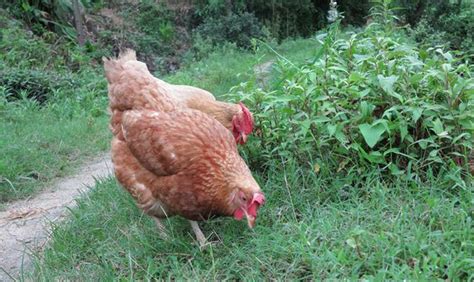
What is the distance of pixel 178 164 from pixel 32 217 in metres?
2.25

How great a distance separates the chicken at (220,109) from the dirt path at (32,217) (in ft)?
3.81

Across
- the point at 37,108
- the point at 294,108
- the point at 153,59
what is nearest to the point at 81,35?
the point at 153,59

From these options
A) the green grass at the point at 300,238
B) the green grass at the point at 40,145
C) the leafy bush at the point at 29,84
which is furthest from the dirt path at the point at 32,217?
the leafy bush at the point at 29,84

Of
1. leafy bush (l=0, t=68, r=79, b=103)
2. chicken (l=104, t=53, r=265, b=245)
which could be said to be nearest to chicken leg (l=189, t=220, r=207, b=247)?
chicken (l=104, t=53, r=265, b=245)

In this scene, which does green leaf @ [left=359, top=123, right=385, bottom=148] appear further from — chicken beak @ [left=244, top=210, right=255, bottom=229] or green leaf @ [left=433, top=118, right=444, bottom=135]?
Result: chicken beak @ [left=244, top=210, right=255, bottom=229]

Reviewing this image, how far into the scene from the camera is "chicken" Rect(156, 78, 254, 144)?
4688mm

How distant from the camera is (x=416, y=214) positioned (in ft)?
11.5

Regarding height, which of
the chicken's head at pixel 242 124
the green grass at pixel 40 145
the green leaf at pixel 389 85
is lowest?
the green grass at pixel 40 145

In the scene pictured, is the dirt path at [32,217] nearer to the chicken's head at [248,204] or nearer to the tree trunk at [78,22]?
the chicken's head at [248,204]

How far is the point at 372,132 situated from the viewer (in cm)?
383

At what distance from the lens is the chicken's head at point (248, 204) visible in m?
3.53

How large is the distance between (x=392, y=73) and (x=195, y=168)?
160cm

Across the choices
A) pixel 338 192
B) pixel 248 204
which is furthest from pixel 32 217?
pixel 338 192

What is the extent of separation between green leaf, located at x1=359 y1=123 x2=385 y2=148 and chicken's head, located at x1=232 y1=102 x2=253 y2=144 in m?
1.07
